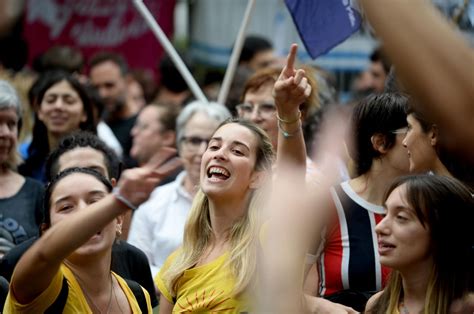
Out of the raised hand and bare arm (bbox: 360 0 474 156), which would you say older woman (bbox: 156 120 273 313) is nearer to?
the raised hand

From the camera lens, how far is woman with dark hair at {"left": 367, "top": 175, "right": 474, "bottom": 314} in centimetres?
376

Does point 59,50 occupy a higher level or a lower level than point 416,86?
lower

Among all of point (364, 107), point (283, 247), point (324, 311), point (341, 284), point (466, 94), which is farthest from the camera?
point (364, 107)

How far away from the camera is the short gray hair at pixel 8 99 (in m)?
5.95

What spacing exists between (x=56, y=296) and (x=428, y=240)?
1.39m

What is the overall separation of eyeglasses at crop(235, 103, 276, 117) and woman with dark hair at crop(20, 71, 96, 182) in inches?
53.0

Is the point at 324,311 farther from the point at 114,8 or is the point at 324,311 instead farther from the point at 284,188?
the point at 114,8

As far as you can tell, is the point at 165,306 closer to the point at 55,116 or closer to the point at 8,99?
the point at 8,99


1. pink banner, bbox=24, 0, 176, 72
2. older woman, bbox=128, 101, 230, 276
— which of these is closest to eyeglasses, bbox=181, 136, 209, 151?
older woman, bbox=128, 101, 230, 276

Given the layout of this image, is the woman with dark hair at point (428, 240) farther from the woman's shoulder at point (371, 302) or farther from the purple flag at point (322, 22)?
the purple flag at point (322, 22)

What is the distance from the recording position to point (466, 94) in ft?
4.70

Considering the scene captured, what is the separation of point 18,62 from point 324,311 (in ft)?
23.8

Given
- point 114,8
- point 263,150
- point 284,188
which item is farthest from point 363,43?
point 284,188

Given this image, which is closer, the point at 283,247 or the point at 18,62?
the point at 283,247
